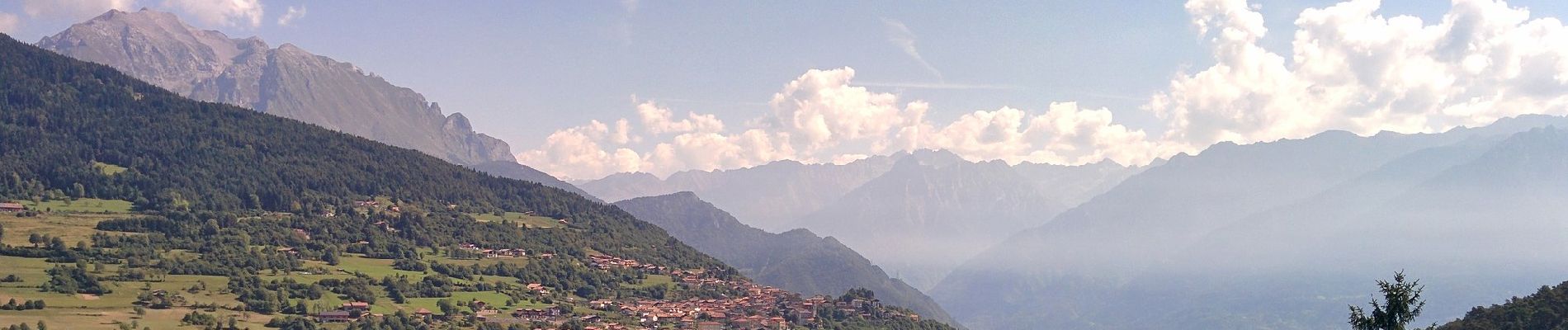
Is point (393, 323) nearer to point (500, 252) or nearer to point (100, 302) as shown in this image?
point (100, 302)

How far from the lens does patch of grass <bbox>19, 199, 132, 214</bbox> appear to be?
421ft

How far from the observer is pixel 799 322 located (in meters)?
136

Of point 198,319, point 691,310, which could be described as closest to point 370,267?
point 198,319

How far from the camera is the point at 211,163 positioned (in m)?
156

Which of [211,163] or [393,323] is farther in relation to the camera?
[211,163]

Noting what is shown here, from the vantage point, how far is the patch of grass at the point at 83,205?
128 metres

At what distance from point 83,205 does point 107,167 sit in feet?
55.4

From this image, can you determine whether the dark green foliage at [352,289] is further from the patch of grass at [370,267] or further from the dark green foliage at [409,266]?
the dark green foliage at [409,266]

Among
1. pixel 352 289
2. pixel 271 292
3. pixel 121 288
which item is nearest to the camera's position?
pixel 121 288

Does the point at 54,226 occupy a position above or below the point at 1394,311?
above

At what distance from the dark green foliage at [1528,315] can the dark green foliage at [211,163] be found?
10906cm

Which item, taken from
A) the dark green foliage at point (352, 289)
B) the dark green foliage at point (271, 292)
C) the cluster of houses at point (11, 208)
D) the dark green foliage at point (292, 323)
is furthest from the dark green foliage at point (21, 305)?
the cluster of houses at point (11, 208)

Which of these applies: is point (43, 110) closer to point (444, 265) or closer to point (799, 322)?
point (444, 265)

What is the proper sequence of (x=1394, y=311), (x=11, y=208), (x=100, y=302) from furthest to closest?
(x=11, y=208) < (x=100, y=302) < (x=1394, y=311)
